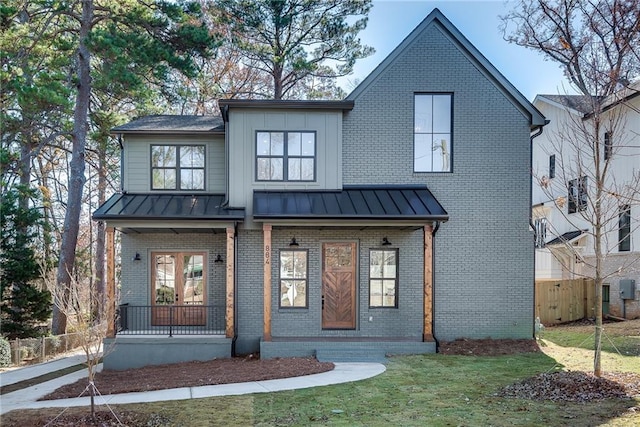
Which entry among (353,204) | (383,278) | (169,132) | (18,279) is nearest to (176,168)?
(169,132)

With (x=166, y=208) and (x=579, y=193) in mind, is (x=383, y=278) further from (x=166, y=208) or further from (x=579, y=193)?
(x=166, y=208)

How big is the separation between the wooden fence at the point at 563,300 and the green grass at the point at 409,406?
24.4 ft

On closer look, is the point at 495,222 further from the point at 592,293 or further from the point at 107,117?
the point at 107,117

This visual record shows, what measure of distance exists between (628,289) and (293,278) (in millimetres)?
12676

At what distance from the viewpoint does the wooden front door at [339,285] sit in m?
13.2

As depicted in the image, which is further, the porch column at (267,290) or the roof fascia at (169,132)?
the roof fascia at (169,132)

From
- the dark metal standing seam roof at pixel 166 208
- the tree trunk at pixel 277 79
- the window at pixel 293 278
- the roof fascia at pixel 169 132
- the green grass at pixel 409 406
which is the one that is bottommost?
the green grass at pixel 409 406

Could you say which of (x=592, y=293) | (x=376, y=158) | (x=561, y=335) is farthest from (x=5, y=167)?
(x=592, y=293)

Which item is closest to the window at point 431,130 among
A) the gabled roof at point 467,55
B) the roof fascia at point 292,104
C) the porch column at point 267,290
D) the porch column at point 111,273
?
the gabled roof at point 467,55

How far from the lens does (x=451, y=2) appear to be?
615 inches

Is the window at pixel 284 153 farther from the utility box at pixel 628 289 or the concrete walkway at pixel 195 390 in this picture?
the utility box at pixel 628 289

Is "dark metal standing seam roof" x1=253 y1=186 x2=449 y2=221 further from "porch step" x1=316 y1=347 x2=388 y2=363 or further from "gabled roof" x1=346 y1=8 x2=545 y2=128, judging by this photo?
"porch step" x1=316 y1=347 x2=388 y2=363

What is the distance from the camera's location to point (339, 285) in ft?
43.5

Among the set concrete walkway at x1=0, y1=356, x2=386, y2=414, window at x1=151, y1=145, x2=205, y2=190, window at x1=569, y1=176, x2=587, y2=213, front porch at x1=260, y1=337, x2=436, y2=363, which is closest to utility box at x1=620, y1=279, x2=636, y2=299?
window at x1=569, y1=176, x2=587, y2=213
